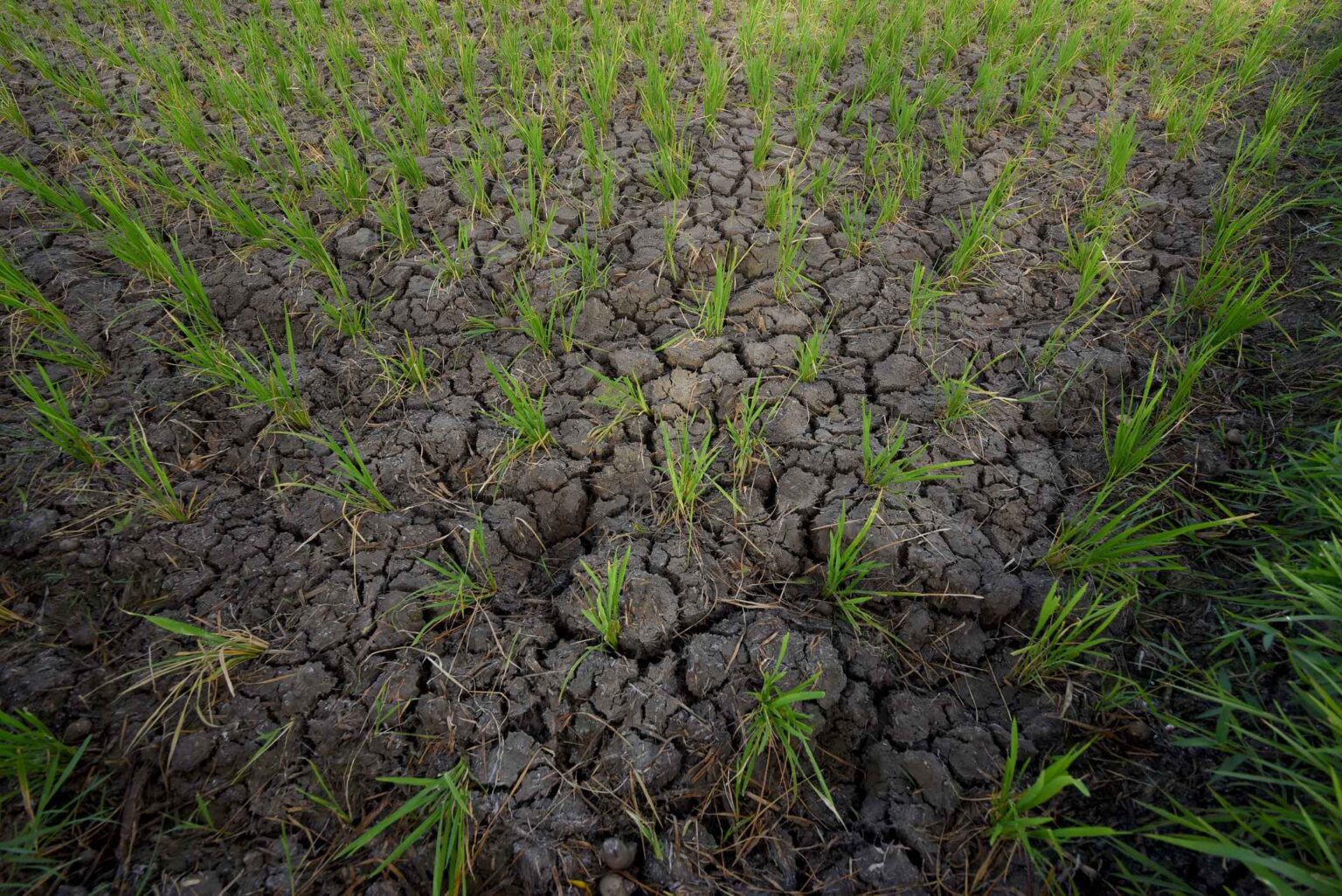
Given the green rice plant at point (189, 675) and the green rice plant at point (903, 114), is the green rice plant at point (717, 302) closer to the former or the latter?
the green rice plant at point (903, 114)

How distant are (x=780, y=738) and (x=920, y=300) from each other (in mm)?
1461

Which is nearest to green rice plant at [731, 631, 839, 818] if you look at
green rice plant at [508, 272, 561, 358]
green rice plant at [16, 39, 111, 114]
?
green rice plant at [508, 272, 561, 358]

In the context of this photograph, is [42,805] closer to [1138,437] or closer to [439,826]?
[439,826]

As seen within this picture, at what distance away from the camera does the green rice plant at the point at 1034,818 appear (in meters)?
1.07

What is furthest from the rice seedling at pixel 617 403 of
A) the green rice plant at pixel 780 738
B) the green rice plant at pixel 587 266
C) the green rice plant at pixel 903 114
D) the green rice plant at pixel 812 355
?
the green rice plant at pixel 903 114

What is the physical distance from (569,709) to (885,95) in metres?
2.99

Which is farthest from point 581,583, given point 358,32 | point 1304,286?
point 358,32

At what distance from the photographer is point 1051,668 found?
4.78 feet

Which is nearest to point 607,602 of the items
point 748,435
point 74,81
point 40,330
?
point 748,435

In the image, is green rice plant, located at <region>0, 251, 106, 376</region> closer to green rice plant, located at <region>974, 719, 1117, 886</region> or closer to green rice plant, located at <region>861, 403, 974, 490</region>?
green rice plant, located at <region>861, 403, 974, 490</region>

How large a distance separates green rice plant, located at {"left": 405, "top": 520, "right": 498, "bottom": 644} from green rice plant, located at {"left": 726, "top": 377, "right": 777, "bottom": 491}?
26.9 inches

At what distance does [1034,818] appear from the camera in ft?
3.60

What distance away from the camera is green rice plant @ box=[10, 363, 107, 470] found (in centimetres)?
162

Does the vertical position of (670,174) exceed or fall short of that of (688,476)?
it exceeds it
